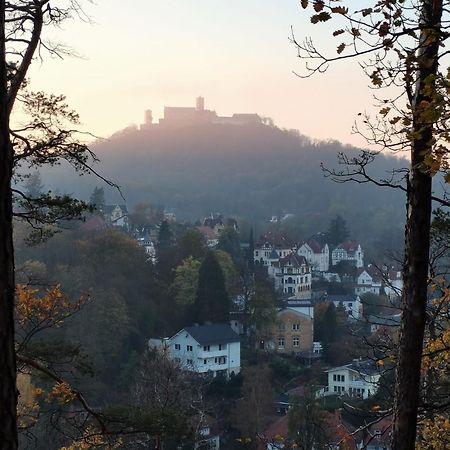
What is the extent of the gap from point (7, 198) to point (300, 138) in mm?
124785

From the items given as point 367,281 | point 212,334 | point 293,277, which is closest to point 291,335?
point 212,334

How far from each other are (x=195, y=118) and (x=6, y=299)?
16220 cm

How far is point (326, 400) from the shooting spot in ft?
91.3

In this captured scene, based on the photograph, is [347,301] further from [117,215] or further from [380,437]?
[380,437]

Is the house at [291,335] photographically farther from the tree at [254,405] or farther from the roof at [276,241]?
the roof at [276,241]

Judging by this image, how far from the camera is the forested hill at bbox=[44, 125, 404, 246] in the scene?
9833 cm

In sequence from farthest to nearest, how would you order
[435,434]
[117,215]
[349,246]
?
1. [117,215]
2. [349,246]
3. [435,434]

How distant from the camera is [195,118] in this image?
537ft

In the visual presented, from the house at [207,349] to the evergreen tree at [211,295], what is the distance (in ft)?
4.64

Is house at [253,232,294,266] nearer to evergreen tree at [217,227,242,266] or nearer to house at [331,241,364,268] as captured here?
house at [331,241,364,268]

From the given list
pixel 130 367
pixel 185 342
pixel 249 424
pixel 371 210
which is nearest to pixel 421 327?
pixel 249 424

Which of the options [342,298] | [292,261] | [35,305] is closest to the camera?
[35,305]

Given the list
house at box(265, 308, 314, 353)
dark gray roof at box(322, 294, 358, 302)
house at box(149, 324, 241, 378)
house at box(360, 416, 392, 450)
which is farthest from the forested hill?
house at box(360, 416, 392, 450)

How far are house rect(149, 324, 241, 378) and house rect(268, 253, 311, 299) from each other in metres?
19.3
